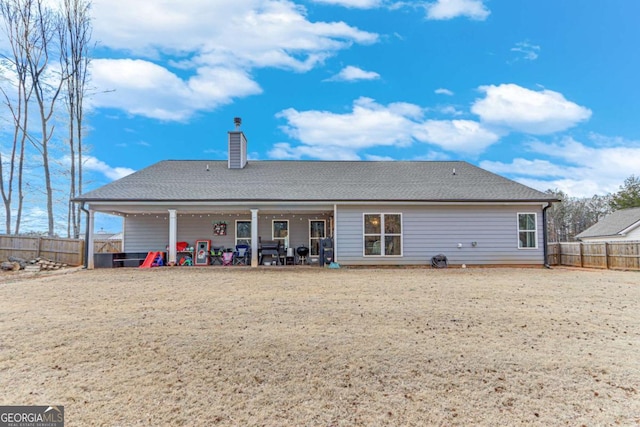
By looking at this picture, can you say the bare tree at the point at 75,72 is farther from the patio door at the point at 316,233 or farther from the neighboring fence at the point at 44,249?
the patio door at the point at 316,233

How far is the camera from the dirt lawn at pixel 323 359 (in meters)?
2.90

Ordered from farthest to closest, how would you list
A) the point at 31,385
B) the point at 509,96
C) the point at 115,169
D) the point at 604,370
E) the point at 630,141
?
the point at 630,141, the point at 115,169, the point at 509,96, the point at 604,370, the point at 31,385

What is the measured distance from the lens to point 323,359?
3.71 m

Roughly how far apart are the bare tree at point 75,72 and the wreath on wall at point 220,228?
8.70 m

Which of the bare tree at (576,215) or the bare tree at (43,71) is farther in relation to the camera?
the bare tree at (576,215)

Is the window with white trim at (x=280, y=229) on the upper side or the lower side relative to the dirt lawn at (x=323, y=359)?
upper

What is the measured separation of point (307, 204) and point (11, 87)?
15706 millimetres

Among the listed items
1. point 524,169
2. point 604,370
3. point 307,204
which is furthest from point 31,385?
point 524,169

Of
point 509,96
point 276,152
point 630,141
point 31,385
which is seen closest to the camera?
point 31,385

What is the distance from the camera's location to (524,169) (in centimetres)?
2564

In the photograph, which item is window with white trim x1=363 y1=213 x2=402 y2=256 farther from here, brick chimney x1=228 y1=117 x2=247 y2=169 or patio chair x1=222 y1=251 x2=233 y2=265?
brick chimney x1=228 y1=117 x2=247 y2=169

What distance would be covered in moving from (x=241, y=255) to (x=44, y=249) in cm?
747

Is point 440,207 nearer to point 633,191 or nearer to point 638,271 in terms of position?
point 638,271

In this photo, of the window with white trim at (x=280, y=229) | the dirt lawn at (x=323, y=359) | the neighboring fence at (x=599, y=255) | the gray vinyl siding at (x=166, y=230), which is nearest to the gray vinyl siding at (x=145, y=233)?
the gray vinyl siding at (x=166, y=230)
